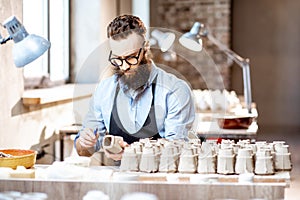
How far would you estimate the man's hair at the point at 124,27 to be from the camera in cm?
230

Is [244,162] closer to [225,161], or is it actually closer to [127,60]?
[225,161]

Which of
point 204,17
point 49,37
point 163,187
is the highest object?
point 204,17

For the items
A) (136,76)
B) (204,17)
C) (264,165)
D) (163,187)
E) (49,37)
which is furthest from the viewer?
(204,17)

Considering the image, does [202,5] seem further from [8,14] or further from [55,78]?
[8,14]

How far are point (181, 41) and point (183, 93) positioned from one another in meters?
0.42

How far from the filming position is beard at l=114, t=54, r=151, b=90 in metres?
2.37

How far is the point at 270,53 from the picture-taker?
349 inches

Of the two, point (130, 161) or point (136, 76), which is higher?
point (136, 76)

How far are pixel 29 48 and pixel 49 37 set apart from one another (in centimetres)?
316

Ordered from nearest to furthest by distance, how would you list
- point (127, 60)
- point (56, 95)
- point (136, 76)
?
point (127, 60) → point (136, 76) → point (56, 95)

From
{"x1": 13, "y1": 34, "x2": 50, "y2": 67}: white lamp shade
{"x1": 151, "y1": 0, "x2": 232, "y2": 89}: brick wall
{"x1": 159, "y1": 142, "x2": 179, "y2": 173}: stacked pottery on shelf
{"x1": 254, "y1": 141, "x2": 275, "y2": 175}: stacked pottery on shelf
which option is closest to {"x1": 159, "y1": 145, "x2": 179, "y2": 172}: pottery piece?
{"x1": 159, "y1": 142, "x2": 179, "y2": 173}: stacked pottery on shelf

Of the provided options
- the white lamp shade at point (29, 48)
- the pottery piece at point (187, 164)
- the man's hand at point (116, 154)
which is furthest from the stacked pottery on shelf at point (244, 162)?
the white lamp shade at point (29, 48)

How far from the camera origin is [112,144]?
7.25 feet

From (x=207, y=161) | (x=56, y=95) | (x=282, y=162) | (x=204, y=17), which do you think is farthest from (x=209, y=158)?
(x=204, y=17)
